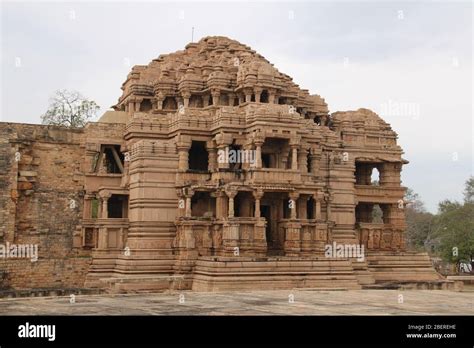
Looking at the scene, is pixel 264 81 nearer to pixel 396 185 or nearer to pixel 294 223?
pixel 294 223

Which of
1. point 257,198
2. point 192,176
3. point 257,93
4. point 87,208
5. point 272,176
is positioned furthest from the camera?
point 87,208

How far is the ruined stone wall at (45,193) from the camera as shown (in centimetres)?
3070

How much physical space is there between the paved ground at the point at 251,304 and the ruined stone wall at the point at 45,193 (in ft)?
35.0

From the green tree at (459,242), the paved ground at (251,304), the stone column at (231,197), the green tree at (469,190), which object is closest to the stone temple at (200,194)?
the stone column at (231,197)

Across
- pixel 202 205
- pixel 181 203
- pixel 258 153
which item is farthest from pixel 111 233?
pixel 258 153

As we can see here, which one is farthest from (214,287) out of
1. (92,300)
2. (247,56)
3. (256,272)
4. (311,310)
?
(247,56)

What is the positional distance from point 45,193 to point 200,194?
296 inches

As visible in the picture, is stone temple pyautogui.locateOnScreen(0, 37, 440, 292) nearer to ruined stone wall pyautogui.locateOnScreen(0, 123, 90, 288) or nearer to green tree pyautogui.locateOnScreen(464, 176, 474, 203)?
ruined stone wall pyautogui.locateOnScreen(0, 123, 90, 288)

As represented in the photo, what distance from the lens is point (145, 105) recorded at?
35.7 meters

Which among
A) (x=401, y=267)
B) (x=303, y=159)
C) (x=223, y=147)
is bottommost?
(x=401, y=267)

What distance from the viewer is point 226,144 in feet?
96.4

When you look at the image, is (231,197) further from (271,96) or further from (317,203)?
(271,96)

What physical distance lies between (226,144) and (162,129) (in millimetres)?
3721

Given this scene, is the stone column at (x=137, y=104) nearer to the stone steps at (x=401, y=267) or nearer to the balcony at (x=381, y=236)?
the balcony at (x=381, y=236)
